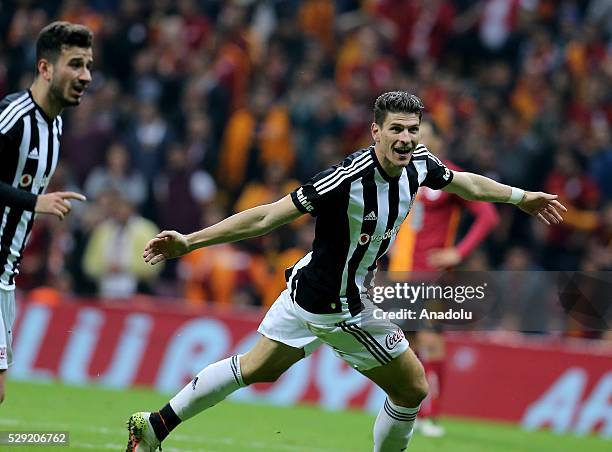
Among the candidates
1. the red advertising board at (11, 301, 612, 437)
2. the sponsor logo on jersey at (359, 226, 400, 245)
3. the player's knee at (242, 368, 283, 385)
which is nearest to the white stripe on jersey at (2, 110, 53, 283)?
the player's knee at (242, 368, 283, 385)

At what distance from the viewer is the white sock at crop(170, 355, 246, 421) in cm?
734

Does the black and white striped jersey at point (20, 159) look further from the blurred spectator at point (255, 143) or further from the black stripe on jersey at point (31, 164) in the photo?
the blurred spectator at point (255, 143)

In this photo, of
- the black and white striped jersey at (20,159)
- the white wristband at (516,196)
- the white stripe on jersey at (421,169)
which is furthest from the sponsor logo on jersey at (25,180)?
the white wristband at (516,196)

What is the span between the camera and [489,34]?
58.3 feet

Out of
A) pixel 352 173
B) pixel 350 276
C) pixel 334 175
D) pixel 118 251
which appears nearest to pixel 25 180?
pixel 334 175

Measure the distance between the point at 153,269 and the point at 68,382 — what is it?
224 cm

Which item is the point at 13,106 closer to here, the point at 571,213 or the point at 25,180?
the point at 25,180

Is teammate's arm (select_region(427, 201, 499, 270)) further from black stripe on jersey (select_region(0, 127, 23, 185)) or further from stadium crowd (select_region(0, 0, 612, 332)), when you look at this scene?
black stripe on jersey (select_region(0, 127, 23, 185))

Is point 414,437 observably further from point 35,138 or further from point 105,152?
point 105,152

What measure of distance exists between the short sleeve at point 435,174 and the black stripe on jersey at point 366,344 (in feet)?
3.20

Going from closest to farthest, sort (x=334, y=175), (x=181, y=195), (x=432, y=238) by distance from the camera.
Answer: (x=334, y=175), (x=432, y=238), (x=181, y=195)

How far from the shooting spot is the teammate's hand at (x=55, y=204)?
6.38m

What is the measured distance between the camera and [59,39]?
23.1 ft

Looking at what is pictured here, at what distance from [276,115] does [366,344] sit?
31.6 feet
